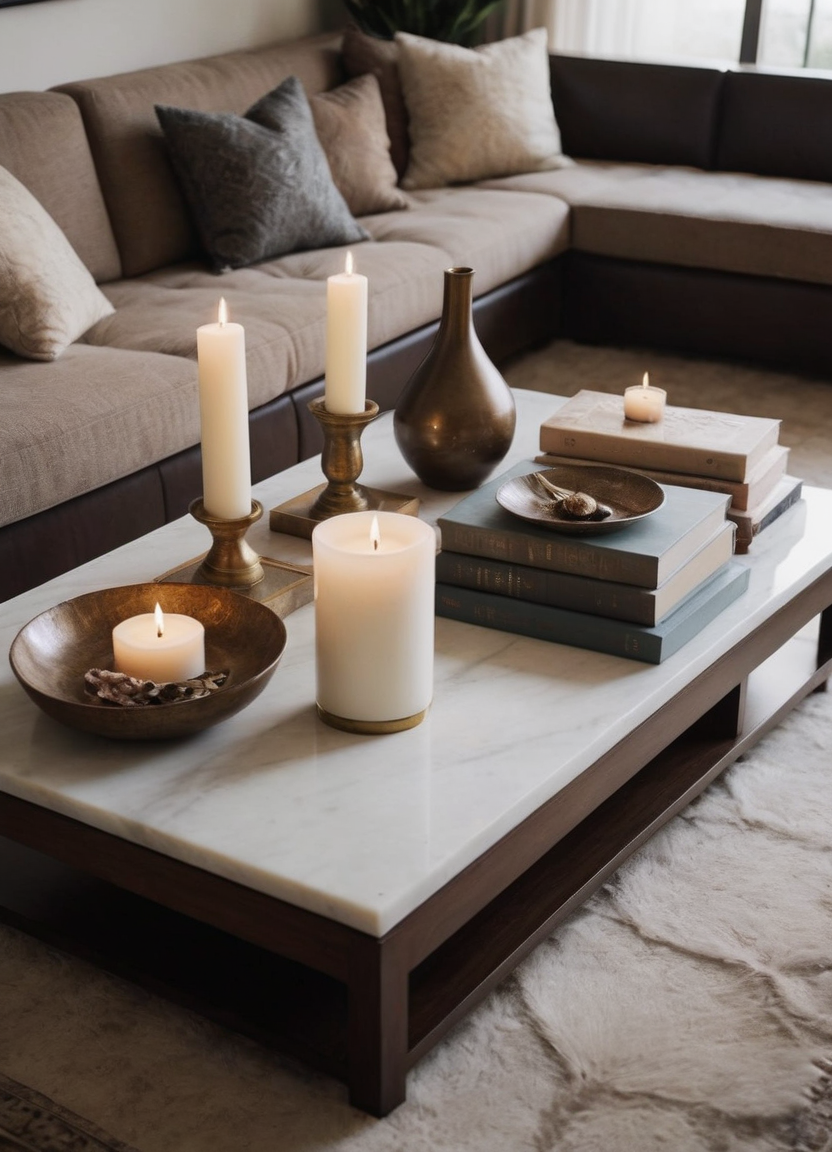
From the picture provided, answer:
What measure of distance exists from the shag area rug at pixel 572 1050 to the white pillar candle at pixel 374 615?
1.16 feet

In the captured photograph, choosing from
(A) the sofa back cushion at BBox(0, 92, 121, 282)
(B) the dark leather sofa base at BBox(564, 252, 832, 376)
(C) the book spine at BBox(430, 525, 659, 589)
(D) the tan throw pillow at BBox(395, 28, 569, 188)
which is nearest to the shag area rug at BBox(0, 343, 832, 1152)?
(C) the book spine at BBox(430, 525, 659, 589)

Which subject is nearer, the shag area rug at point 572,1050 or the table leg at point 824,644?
the shag area rug at point 572,1050

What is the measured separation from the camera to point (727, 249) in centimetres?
349

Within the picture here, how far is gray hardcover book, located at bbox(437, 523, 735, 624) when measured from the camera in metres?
1.53

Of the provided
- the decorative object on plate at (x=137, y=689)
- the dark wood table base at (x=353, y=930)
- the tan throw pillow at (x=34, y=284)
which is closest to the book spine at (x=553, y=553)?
the dark wood table base at (x=353, y=930)

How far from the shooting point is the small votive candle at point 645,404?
188 cm

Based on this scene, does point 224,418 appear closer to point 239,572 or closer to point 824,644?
point 239,572

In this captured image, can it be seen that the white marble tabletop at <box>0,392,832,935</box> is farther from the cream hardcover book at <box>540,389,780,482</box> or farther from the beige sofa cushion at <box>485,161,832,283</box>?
the beige sofa cushion at <box>485,161,832,283</box>

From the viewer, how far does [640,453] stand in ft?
6.07

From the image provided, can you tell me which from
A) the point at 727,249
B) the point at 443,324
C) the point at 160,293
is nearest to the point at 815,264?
the point at 727,249

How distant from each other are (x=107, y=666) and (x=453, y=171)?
2.72 m

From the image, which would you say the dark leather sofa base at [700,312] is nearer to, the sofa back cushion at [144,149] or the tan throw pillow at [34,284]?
the sofa back cushion at [144,149]

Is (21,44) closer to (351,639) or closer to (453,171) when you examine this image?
(453,171)

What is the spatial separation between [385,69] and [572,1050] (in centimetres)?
304
